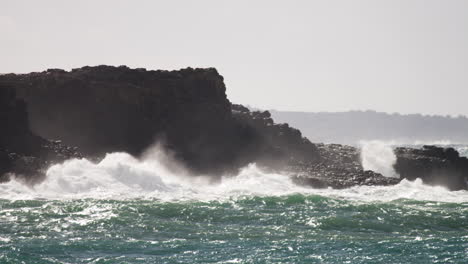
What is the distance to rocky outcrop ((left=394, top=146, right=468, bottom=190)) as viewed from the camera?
4997 centimetres

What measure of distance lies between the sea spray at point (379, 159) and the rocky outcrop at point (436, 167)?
923 mm

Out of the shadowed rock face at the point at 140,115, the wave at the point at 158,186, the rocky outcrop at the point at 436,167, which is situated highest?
the shadowed rock face at the point at 140,115

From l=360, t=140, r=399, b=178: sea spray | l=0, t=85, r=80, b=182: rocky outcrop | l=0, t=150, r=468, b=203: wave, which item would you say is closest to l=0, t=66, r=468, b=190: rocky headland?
l=0, t=85, r=80, b=182: rocky outcrop

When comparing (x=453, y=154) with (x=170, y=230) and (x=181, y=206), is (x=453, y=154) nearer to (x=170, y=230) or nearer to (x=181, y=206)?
(x=181, y=206)

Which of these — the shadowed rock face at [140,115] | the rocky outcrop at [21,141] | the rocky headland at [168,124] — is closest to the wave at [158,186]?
the rocky outcrop at [21,141]

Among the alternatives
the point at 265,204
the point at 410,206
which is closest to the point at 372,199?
the point at 410,206

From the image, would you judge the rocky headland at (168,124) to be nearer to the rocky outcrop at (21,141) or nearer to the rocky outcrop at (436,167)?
the rocky outcrop at (436,167)

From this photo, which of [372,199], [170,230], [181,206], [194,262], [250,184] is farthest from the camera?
[250,184]

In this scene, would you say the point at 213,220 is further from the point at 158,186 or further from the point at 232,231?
the point at 158,186

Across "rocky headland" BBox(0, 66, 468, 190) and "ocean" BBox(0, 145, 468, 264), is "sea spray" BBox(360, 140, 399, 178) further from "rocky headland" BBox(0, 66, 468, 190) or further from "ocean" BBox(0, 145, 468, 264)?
"ocean" BBox(0, 145, 468, 264)

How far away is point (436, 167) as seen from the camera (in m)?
51.2

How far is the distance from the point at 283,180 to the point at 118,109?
13.6 meters

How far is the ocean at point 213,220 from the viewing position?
22188 millimetres

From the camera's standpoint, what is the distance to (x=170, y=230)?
26.4 m
